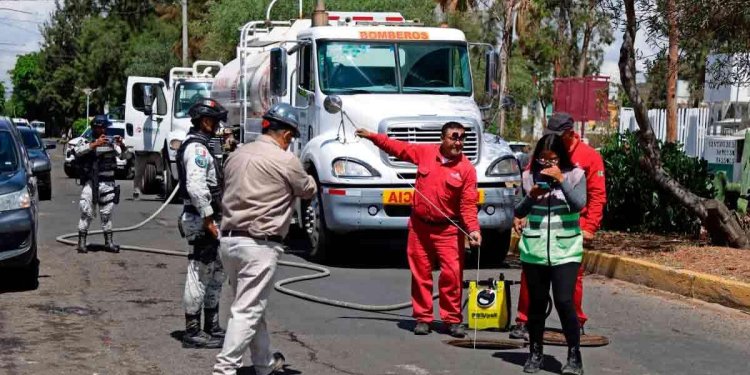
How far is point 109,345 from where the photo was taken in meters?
9.28

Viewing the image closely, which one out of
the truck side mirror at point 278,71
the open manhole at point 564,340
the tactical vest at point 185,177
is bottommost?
the open manhole at point 564,340

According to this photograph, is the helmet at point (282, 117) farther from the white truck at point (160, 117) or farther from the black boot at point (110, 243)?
the white truck at point (160, 117)

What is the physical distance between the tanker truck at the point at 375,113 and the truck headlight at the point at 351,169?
0.5 inches

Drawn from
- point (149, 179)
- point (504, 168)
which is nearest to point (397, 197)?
point (504, 168)

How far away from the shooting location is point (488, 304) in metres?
9.97

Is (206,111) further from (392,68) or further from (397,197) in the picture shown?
(392,68)

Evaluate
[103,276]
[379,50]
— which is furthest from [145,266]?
[379,50]

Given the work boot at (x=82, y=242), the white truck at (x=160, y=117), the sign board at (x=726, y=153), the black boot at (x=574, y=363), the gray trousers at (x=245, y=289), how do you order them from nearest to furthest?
the gray trousers at (x=245, y=289) → the black boot at (x=574, y=363) → the work boot at (x=82, y=242) → the sign board at (x=726, y=153) → the white truck at (x=160, y=117)

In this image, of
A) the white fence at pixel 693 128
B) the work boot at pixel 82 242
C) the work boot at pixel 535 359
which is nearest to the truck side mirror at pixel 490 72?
the work boot at pixel 82 242

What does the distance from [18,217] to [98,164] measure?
11.3ft

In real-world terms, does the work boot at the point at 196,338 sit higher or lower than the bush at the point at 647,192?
lower

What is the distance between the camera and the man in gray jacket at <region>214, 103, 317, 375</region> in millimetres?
7637

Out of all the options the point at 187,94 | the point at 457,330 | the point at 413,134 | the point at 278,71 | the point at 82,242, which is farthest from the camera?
the point at 187,94

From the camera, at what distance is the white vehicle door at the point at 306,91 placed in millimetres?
15539
